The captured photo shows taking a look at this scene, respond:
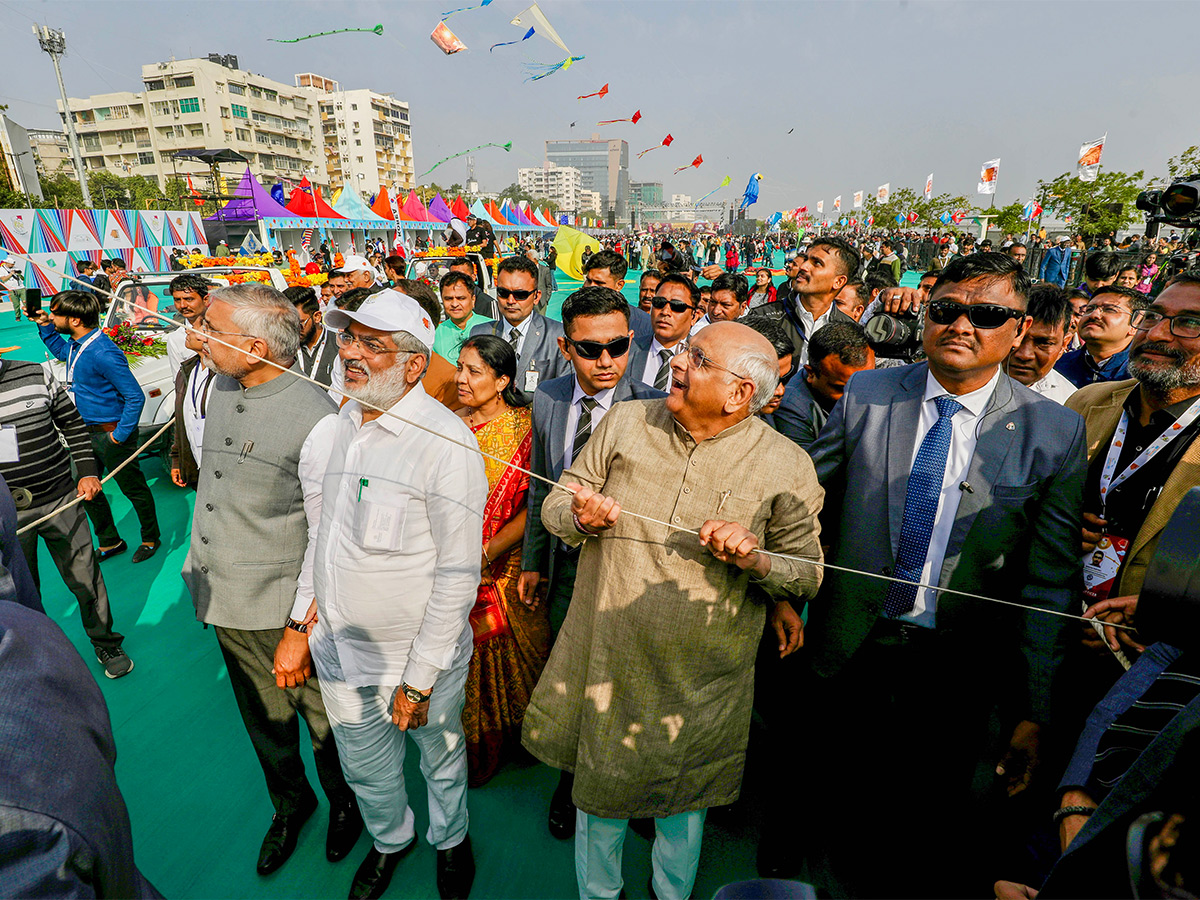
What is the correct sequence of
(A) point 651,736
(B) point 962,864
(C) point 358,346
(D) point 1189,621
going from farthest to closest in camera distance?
1. (B) point 962,864
2. (C) point 358,346
3. (A) point 651,736
4. (D) point 1189,621

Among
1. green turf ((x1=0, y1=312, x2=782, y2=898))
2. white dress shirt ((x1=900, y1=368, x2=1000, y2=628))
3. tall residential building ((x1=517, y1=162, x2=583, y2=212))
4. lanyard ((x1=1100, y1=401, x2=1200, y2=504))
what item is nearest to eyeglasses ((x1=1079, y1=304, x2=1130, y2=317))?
lanyard ((x1=1100, y1=401, x2=1200, y2=504))

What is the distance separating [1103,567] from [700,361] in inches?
65.3

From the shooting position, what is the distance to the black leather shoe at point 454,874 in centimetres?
217

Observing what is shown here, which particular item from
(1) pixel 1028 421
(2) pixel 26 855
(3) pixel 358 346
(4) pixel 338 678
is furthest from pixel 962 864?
(3) pixel 358 346

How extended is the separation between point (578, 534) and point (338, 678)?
3.35 ft

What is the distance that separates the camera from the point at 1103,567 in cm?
202

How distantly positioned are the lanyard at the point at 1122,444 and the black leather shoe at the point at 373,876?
300 centimetres

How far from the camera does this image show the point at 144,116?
6456 centimetres

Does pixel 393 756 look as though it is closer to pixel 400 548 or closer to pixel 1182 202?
pixel 400 548

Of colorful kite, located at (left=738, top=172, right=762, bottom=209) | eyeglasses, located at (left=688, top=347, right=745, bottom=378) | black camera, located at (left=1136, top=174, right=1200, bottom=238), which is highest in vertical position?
colorful kite, located at (left=738, top=172, right=762, bottom=209)

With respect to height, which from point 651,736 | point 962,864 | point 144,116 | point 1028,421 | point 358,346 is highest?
point 144,116

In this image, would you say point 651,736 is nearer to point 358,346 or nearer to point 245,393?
point 358,346

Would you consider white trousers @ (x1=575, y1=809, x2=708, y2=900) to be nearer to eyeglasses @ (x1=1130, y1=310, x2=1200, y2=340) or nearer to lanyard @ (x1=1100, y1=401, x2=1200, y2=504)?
lanyard @ (x1=1100, y1=401, x2=1200, y2=504)

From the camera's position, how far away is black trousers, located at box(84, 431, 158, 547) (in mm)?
4320
